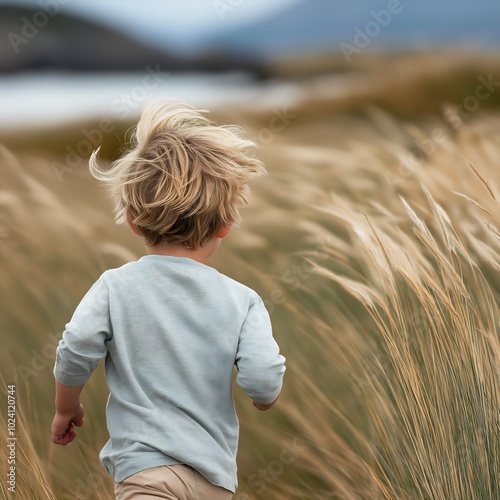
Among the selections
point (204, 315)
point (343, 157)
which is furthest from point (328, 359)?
point (204, 315)

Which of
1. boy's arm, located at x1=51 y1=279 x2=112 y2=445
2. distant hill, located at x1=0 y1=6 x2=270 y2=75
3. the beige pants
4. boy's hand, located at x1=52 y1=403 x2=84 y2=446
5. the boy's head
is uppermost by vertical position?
distant hill, located at x1=0 y1=6 x2=270 y2=75

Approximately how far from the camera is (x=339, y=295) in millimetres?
2594

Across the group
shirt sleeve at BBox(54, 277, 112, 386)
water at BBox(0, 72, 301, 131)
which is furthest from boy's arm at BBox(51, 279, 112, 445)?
water at BBox(0, 72, 301, 131)

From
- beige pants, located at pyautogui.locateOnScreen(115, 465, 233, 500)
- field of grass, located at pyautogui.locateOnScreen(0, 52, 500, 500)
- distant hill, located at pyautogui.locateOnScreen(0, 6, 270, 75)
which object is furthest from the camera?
distant hill, located at pyautogui.locateOnScreen(0, 6, 270, 75)

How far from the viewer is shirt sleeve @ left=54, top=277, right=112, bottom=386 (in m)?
1.72

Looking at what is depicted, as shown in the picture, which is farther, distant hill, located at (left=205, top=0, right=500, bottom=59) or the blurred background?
distant hill, located at (left=205, top=0, right=500, bottom=59)

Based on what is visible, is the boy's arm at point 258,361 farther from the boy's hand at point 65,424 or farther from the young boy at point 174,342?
the boy's hand at point 65,424

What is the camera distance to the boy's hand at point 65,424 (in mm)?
1875

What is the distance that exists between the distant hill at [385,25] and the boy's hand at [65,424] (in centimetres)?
141

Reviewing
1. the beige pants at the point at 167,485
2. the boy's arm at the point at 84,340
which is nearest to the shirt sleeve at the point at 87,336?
the boy's arm at the point at 84,340

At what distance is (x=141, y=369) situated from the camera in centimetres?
175

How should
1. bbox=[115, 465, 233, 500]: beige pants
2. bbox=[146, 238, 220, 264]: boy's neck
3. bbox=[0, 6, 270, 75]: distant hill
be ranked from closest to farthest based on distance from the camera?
1. bbox=[115, 465, 233, 500]: beige pants
2. bbox=[146, 238, 220, 264]: boy's neck
3. bbox=[0, 6, 270, 75]: distant hill

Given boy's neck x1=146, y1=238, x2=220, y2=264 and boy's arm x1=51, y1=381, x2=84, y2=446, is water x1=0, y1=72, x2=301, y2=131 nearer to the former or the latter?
boy's neck x1=146, y1=238, x2=220, y2=264

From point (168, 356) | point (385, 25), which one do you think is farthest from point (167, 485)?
point (385, 25)
